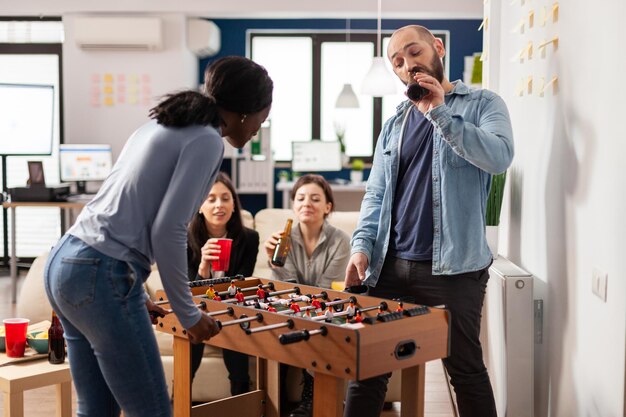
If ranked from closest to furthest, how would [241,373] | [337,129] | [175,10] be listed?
[241,373] < [175,10] < [337,129]

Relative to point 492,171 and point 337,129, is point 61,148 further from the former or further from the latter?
point 492,171

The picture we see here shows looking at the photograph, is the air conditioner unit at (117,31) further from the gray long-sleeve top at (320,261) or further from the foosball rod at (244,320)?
the foosball rod at (244,320)

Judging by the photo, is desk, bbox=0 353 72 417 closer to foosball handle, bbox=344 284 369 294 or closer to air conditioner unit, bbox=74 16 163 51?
foosball handle, bbox=344 284 369 294

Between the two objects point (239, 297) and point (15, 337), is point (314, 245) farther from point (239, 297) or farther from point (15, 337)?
point (15, 337)

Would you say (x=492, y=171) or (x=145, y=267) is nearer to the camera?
(x=145, y=267)

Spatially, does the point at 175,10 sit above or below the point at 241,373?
above

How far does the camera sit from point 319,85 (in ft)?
28.4

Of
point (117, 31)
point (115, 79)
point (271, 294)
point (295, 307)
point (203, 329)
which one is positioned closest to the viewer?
point (203, 329)

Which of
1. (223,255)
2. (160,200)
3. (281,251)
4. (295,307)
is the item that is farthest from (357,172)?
(160,200)

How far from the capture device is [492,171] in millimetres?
2318

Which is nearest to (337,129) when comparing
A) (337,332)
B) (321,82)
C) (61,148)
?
(321,82)

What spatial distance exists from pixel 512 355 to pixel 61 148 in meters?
5.30

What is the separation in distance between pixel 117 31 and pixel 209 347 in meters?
4.67

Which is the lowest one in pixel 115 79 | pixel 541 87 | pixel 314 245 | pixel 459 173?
pixel 314 245
